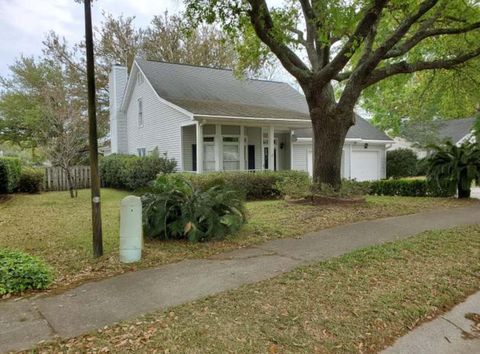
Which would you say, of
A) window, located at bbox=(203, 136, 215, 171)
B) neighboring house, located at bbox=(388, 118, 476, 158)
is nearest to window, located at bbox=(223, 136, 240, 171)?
window, located at bbox=(203, 136, 215, 171)

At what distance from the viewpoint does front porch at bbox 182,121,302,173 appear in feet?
56.5

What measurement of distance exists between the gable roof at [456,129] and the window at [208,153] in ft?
72.4

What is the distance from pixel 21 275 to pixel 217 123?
40.9 feet

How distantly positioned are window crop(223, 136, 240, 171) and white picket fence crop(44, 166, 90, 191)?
7.12 m

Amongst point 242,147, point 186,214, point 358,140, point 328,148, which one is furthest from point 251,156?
point 186,214

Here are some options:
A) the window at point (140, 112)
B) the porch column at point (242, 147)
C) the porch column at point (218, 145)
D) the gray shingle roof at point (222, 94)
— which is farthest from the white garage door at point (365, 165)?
the window at point (140, 112)

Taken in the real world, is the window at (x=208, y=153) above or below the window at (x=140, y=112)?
below

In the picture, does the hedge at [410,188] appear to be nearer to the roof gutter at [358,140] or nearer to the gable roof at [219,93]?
the gable roof at [219,93]

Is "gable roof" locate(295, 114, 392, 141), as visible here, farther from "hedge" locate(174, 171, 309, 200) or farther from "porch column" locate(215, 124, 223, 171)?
"hedge" locate(174, 171, 309, 200)

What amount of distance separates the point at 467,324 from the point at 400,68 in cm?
866

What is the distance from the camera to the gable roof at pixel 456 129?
104 feet

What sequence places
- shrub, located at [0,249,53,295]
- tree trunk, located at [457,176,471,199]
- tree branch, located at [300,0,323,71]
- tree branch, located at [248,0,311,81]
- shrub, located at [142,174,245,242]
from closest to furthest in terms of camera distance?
shrub, located at [0,249,53,295], shrub, located at [142,174,245,242], tree branch, located at [248,0,311,81], tree branch, located at [300,0,323,71], tree trunk, located at [457,176,471,199]

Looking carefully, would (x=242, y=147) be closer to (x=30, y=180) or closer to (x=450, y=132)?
(x=30, y=180)

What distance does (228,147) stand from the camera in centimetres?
1800
